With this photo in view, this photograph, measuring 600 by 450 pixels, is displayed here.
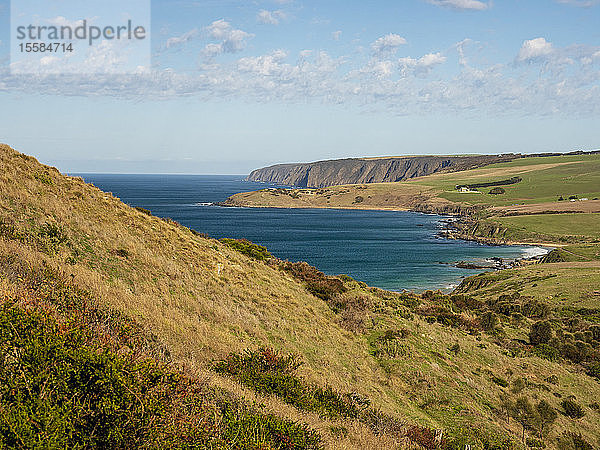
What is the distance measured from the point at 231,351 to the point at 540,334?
78.6 feet

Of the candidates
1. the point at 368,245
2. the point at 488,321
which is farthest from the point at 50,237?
the point at 368,245

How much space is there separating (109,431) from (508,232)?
12648 centimetres

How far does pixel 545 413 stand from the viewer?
18.7 metres

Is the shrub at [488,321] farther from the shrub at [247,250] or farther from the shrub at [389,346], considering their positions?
the shrub at [247,250]

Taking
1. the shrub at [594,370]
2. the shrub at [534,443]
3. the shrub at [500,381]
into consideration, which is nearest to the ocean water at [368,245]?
the shrub at [594,370]

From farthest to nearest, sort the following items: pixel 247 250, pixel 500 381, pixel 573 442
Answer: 1. pixel 247 250
2. pixel 500 381
3. pixel 573 442

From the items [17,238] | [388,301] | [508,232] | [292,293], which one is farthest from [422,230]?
[17,238]

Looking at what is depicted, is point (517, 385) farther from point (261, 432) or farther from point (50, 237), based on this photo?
point (50, 237)

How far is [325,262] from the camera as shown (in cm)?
8219

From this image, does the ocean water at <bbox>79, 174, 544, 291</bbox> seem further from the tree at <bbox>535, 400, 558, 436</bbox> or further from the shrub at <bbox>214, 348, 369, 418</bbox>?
the shrub at <bbox>214, 348, 369, 418</bbox>

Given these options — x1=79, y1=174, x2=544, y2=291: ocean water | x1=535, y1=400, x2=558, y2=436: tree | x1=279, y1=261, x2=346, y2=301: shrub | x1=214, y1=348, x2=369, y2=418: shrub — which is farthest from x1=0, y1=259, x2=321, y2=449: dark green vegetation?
x1=79, y1=174, x2=544, y2=291: ocean water

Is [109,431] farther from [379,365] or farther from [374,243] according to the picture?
[374,243]

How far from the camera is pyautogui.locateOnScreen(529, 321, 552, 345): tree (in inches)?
1091

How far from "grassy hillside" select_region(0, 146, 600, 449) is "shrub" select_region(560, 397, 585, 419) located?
0.07 m
